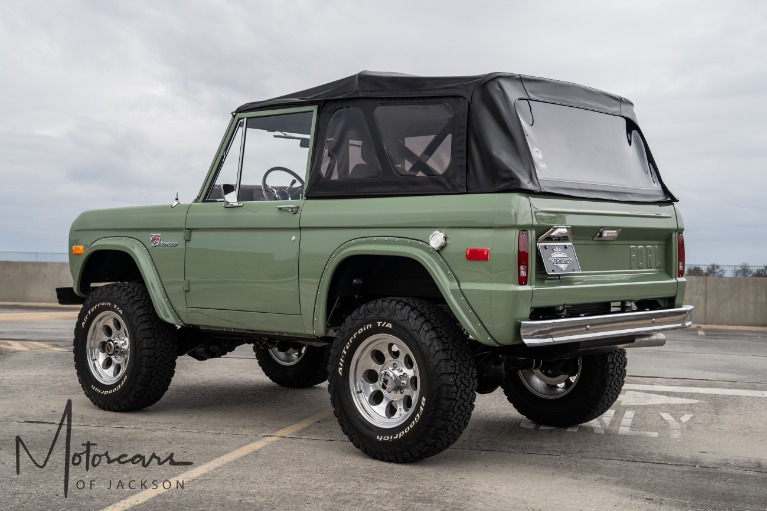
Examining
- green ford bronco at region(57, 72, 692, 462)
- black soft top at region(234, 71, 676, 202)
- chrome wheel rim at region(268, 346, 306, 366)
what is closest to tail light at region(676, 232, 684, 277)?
green ford bronco at region(57, 72, 692, 462)

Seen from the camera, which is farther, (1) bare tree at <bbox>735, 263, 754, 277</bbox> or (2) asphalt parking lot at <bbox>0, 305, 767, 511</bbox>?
(1) bare tree at <bbox>735, 263, 754, 277</bbox>

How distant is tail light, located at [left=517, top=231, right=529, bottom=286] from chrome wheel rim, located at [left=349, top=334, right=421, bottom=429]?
2.84 feet

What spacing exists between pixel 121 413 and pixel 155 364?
1.78 ft

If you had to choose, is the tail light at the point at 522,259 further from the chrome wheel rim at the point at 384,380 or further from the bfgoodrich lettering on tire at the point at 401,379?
the chrome wheel rim at the point at 384,380

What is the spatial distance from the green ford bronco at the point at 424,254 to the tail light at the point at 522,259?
10mm

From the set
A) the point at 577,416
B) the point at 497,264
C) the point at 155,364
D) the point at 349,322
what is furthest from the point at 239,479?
the point at 577,416

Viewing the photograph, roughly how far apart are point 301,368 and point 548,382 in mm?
2670

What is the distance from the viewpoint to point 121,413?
7770 mm

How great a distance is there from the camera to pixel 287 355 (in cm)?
930

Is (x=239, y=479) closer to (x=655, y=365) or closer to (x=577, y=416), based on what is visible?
(x=577, y=416)

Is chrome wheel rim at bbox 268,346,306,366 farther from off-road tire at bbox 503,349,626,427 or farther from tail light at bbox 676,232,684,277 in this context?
tail light at bbox 676,232,684,277

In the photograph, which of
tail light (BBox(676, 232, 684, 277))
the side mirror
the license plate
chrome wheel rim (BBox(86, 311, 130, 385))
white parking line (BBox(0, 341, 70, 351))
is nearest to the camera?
the license plate

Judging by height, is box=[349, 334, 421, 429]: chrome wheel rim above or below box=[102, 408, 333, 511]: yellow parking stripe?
above

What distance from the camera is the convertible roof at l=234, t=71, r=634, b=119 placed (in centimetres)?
616
